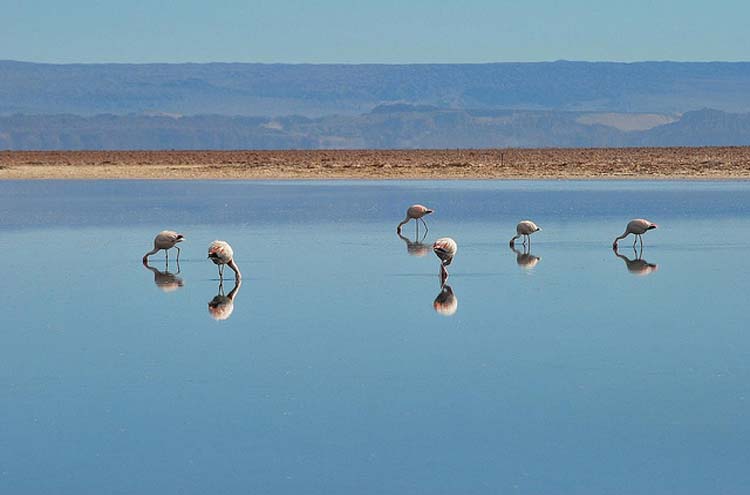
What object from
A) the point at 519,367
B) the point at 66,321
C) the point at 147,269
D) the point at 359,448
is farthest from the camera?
the point at 147,269

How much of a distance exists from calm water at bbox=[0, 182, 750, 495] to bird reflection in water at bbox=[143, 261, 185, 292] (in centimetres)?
7

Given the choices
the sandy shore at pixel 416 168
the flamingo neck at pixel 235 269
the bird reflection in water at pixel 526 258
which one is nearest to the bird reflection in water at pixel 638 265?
the bird reflection in water at pixel 526 258

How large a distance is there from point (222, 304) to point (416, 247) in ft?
20.6

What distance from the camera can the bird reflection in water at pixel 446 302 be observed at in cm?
1247

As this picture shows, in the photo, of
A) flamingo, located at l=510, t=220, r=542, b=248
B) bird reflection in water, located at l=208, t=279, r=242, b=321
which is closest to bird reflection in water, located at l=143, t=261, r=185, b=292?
bird reflection in water, located at l=208, t=279, r=242, b=321

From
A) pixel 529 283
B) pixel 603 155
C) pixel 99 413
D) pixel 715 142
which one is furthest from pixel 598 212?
pixel 715 142

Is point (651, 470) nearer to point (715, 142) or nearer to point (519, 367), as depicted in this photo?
point (519, 367)

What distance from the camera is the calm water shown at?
7320mm

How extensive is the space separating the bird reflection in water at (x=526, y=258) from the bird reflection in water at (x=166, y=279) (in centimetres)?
393

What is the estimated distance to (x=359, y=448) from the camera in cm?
768

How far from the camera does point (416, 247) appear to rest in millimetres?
18938

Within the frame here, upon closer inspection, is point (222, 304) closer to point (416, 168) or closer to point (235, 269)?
point (235, 269)

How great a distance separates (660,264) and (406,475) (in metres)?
9.69

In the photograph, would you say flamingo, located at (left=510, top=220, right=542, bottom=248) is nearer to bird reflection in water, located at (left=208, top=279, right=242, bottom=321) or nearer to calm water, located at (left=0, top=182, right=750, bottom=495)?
calm water, located at (left=0, top=182, right=750, bottom=495)
